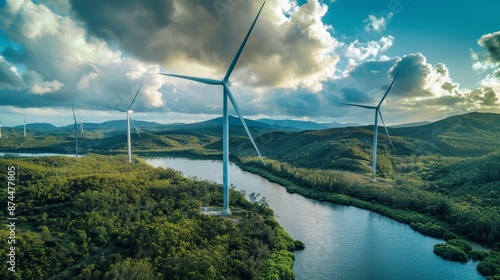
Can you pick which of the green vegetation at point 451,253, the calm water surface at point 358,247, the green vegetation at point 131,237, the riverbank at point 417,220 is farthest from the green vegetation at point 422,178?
the green vegetation at point 131,237

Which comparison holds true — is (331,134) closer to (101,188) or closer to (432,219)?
(432,219)

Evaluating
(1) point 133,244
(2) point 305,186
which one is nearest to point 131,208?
(1) point 133,244

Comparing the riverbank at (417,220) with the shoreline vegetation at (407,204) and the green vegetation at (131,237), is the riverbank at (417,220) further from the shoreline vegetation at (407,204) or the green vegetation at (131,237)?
the green vegetation at (131,237)

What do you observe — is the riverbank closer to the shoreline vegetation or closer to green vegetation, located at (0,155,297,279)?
the shoreline vegetation

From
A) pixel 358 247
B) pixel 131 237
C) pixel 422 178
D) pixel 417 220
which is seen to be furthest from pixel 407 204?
pixel 131 237

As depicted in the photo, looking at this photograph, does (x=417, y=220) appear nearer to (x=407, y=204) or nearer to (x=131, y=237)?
(x=407, y=204)

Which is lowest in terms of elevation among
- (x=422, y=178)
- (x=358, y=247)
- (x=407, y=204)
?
(x=358, y=247)
